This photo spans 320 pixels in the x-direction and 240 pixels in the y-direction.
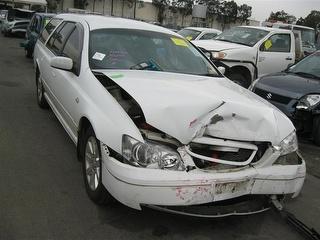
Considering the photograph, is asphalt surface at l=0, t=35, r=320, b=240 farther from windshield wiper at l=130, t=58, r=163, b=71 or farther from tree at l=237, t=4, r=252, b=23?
tree at l=237, t=4, r=252, b=23

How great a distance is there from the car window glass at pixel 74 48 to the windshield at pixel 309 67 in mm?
4129

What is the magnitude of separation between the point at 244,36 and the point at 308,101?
5.33m

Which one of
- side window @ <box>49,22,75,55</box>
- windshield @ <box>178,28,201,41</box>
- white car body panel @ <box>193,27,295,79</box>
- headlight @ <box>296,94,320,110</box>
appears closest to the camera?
side window @ <box>49,22,75,55</box>

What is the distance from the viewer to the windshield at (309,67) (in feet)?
25.8

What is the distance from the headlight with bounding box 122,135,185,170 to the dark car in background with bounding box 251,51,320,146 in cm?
373

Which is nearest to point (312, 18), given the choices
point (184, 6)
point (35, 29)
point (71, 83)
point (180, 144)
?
point (184, 6)

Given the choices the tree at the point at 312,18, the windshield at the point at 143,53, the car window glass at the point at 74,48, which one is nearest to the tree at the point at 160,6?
the tree at the point at 312,18

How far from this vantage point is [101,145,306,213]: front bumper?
11.2 feet

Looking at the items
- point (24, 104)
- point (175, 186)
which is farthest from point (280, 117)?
point (24, 104)

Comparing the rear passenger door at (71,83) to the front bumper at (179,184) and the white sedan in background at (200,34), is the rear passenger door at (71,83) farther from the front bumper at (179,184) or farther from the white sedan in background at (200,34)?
the white sedan in background at (200,34)

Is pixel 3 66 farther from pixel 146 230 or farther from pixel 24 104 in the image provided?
pixel 146 230

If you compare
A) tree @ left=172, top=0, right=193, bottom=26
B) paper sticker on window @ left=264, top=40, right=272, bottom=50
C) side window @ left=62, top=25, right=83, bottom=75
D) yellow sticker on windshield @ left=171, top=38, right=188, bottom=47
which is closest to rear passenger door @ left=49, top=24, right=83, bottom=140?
side window @ left=62, top=25, right=83, bottom=75

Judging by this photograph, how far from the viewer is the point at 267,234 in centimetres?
391

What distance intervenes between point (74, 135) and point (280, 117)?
6.88 feet
